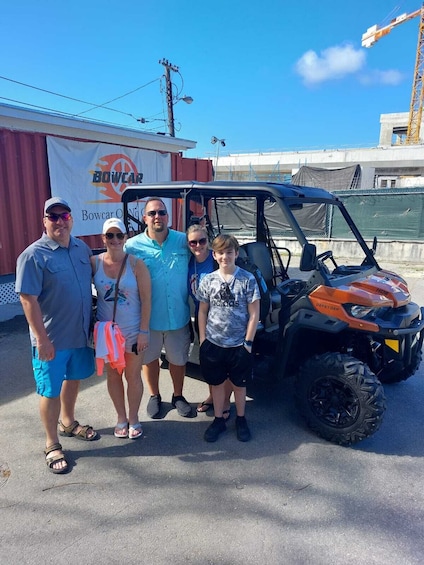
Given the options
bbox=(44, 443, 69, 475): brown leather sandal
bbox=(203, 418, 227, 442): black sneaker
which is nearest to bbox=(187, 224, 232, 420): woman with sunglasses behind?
bbox=(203, 418, 227, 442): black sneaker

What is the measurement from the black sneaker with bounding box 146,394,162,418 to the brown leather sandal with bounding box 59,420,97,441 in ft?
1.63

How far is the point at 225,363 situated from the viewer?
2.87m

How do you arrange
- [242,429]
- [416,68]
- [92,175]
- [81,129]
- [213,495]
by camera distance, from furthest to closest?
[416,68] < [92,175] < [81,129] < [242,429] < [213,495]

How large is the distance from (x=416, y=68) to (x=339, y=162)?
37.2 metres

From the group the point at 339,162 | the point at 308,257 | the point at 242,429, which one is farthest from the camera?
the point at 339,162

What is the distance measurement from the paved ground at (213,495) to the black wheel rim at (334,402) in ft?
0.72

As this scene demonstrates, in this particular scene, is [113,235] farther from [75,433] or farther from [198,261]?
[75,433]

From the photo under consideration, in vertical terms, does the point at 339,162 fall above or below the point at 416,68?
below

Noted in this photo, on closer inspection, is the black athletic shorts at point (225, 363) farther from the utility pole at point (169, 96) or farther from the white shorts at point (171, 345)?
the utility pole at point (169, 96)

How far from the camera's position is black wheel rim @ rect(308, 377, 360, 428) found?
2.84 metres

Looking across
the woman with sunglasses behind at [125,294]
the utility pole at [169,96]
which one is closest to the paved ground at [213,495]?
the woman with sunglasses behind at [125,294]

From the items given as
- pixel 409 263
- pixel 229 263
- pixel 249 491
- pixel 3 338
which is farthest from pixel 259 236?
pixel 409 263

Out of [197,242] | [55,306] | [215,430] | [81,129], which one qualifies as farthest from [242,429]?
[81,129]

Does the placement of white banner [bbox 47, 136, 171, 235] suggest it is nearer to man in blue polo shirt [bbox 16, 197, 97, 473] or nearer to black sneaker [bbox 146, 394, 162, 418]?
man in blue polo shirt [bbox 16, 197, 97, 473]
